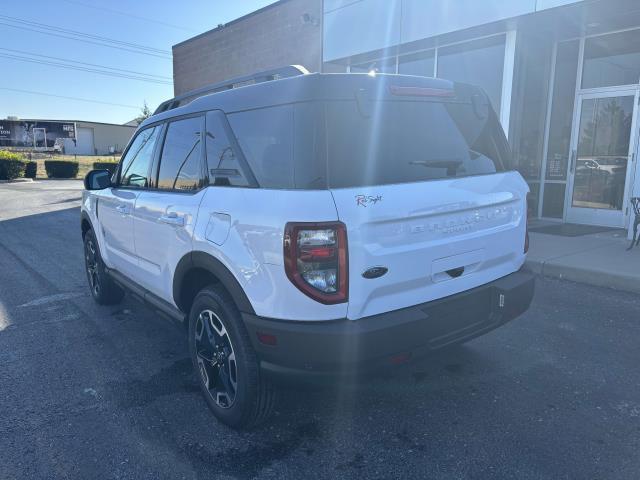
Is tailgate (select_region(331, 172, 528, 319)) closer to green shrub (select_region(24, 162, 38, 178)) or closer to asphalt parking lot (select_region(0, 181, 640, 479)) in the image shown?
asphalt parking lot (select_region(0, 181, 640, 479))

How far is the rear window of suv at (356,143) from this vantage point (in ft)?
7.61

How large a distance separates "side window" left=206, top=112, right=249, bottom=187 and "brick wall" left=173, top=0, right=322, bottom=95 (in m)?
11.6

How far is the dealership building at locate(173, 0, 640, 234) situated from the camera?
8594 mm

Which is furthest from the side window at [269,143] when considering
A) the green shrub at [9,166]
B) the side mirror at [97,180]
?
the green shrub at [9,166]

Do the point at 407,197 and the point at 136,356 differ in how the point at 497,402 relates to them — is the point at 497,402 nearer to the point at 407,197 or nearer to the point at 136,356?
the point at 407,197

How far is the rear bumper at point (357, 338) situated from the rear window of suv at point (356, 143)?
67cm

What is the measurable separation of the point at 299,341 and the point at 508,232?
159cm

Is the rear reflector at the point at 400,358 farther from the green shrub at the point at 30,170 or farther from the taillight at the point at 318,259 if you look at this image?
the green shrub at the point at 30,170

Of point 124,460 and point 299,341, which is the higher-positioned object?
point 299,341

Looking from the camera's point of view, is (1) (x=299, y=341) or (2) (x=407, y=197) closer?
(1) (x=299, y=341)

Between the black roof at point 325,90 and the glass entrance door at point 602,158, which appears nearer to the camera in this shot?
the black roof at point 325,90

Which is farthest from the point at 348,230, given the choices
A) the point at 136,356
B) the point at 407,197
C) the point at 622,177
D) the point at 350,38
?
the point at 350,38

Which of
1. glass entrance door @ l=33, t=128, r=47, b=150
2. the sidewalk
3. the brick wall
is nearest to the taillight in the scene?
the sidewalk

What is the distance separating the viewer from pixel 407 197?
95.7 inches
